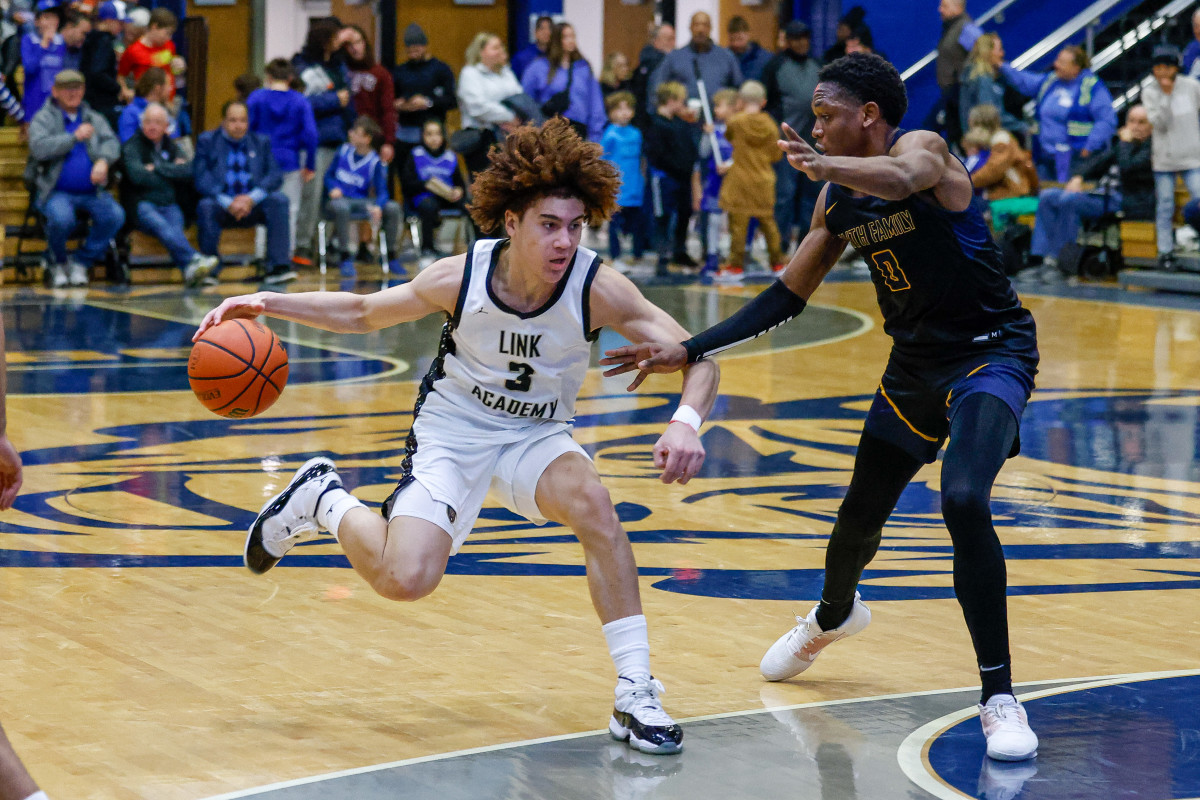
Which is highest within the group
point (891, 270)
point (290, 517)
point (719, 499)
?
point (891, 270)

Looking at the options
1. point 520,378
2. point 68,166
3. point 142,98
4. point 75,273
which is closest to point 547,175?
point 520,378

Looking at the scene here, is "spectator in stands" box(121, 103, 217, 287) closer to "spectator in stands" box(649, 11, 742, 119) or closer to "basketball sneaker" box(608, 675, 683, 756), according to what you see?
"spectator in stands" box(649, 11, 742, 119)

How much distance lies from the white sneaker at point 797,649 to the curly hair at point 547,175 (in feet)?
4.35

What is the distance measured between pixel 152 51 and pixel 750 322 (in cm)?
1304

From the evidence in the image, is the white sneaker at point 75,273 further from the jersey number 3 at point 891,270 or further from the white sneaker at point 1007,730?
the white sneaker at point 1007,730

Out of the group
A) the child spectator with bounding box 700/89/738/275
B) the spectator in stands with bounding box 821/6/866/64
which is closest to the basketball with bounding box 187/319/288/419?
the child spectator with bounding box 700/89/738/275

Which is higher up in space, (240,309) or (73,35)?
(73,35)

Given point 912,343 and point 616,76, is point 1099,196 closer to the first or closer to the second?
point 616,76

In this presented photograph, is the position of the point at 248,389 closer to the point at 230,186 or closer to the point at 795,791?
the point at 795,791

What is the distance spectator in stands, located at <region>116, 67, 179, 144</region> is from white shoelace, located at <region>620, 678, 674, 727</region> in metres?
12.2

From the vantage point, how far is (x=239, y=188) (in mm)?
15766

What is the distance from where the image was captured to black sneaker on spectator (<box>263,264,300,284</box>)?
15.7 meters

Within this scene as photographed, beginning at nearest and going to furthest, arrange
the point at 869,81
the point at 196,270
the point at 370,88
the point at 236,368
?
the point at 869,81 < the point at 236,368 < the point at 196,270 < the point at 370,88

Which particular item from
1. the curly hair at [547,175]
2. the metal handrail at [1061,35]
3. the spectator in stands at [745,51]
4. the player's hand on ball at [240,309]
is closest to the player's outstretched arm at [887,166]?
the curly hair at [547,175]
